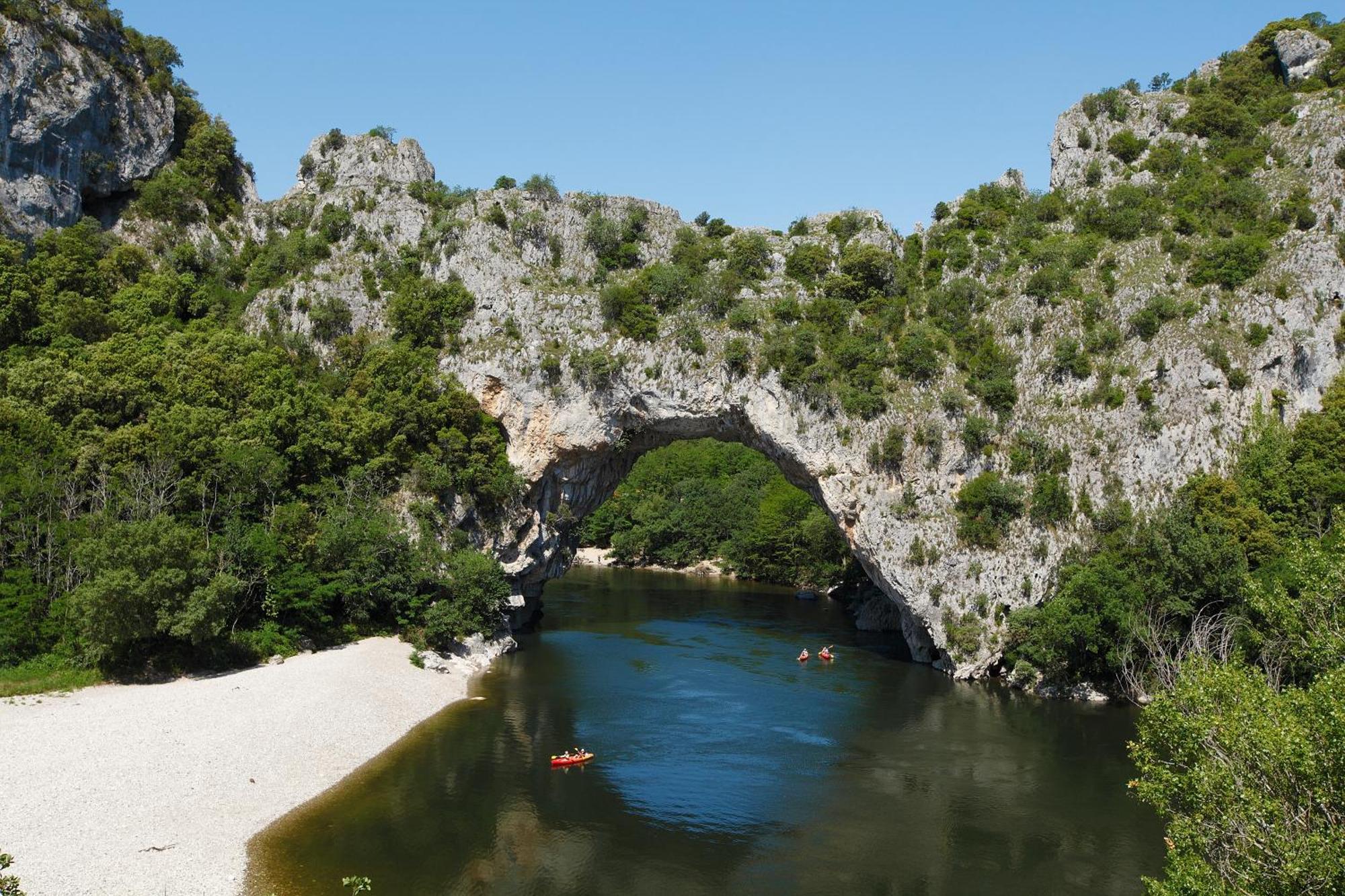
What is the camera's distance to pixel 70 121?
5928 cm

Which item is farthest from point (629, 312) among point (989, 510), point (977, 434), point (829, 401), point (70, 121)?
point (70, 121)

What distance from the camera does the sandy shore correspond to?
2205 cm

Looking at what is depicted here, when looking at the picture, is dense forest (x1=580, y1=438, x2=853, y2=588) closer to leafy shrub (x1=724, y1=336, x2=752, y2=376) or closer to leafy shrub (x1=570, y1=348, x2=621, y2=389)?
leafy shrub (x1=724, y1=336, x2=752, y2=376)

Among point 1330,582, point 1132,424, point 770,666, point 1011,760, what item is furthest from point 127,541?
point 1132,424

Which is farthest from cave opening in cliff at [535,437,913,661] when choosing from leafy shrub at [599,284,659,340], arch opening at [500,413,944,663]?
leafy shrub at [599,284,659,340]

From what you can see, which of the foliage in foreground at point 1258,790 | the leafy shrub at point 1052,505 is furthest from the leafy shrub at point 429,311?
the foliage in foreground at point 1258,790

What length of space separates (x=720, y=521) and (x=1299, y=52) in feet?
204

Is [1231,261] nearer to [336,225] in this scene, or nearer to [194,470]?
[194,470]

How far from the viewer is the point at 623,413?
183ft

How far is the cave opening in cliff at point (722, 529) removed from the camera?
69062mm

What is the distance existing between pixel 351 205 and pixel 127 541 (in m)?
35.2

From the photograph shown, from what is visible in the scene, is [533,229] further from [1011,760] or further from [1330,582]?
[1330,582]

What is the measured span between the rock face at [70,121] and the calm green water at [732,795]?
44633mm

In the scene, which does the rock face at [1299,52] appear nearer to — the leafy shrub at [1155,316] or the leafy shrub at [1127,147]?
the leafy shrub at [1127,147]
